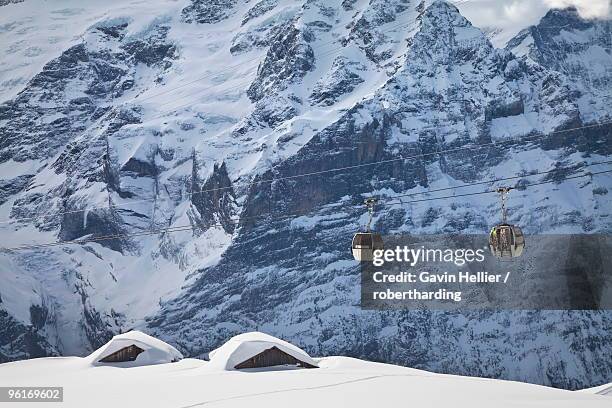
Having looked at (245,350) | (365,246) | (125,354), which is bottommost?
(125,354)

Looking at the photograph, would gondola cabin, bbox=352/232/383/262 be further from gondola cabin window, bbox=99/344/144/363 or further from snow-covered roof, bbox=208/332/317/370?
gondola cabin window, bbox=99/344/144/363

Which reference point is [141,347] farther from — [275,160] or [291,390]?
→ [275,160]

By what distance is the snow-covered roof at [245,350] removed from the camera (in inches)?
1359

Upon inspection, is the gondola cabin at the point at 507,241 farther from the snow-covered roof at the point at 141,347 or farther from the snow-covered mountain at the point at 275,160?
the snow-covered mountain at the point at 275,160

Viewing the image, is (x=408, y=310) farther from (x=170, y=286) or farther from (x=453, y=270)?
(x=170, y=286)

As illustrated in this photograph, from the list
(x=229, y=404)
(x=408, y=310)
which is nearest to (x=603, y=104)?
(x=408, y=310)

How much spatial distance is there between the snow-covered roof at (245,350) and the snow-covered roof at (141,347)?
23.6 ft

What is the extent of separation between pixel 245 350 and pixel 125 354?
9.44m

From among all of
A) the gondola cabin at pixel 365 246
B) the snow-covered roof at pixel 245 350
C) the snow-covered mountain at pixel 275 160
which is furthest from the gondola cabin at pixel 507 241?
the snow-covered mountain at pixel 275 160

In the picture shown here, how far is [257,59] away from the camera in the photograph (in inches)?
6777

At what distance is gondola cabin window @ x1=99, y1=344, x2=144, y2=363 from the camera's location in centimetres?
4137

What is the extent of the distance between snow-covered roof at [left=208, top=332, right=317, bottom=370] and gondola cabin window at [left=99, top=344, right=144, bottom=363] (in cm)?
744

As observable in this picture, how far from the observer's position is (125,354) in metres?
42.0

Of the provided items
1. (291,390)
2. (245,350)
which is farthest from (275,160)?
(291,390)
